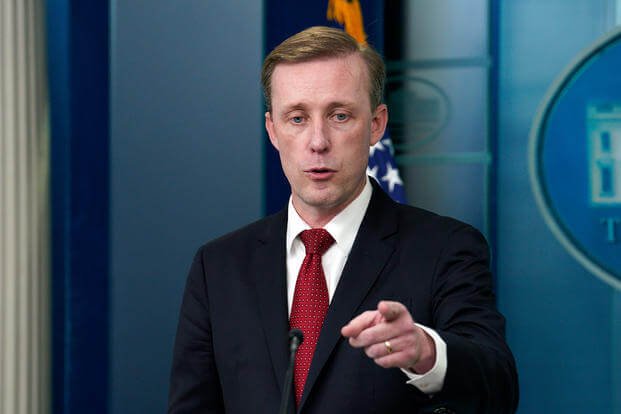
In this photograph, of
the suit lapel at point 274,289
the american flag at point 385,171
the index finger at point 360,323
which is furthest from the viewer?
the american flag at point 385,171

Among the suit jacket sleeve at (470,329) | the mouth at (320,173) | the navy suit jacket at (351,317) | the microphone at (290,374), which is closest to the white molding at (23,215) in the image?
the navy suit jacket at (351,317)

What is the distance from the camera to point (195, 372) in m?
1.91

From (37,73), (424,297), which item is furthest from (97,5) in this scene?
(424,297)

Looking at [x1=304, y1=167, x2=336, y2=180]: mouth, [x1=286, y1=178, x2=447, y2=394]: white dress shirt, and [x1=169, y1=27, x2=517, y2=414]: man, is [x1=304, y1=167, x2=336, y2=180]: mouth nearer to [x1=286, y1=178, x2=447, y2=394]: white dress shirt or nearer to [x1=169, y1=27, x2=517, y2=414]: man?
[x1=169, y1=27, x2=517, y2=414]: man

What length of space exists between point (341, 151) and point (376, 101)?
7.4 inches

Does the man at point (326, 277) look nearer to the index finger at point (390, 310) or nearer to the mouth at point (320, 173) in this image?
the mouth at point (320, 173)

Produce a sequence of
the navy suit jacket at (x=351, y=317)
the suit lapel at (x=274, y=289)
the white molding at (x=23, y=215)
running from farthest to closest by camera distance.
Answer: the white molding at (x=23, y=215) → the suit lapel at (x=274, y=289) → the navy suit jacket at (x=351, y=317)

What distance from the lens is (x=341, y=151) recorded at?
6.21ft

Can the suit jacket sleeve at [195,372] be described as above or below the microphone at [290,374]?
below

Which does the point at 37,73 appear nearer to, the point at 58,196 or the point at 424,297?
the point at 58,196

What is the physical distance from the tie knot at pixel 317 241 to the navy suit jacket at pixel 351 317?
0.20 ft

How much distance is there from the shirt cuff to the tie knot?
40 cm

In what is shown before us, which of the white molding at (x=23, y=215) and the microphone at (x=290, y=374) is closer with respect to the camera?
the microphone at (x=290, y=374)

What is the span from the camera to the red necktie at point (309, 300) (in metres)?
1.83
